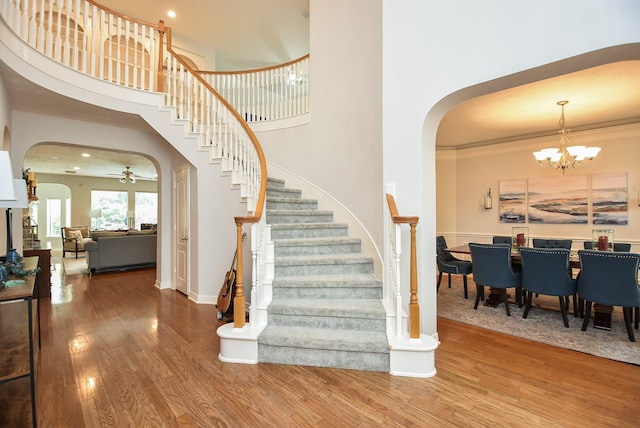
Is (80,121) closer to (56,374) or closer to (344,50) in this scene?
(56,374)

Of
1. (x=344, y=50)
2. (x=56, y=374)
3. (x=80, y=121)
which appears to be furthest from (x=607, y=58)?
(x=80, y=121)

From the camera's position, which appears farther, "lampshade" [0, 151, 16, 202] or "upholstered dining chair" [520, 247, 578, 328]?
"upholstered dining chair" [520, 247, 578, 328]

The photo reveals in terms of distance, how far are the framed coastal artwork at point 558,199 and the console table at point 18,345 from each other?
7311 mm

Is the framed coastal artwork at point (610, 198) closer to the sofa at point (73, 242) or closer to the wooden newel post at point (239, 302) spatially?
the wooden newel post at point (239, 302)

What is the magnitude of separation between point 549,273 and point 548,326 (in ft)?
1.99

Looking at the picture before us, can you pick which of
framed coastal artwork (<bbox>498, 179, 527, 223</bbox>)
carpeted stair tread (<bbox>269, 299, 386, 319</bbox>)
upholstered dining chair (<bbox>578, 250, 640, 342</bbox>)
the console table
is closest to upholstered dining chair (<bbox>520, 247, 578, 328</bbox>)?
upholstered dining chair (<bbox>578, 250, 640, 342</bbox>)

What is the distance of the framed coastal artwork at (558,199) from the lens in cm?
548

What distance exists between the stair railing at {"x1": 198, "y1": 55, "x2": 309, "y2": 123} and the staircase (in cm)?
179

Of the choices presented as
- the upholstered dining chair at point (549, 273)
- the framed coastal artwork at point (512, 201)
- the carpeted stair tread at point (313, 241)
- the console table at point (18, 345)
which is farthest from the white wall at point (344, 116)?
the framed coastal artwork at point (512, 201)

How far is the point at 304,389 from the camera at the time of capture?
2201 mm

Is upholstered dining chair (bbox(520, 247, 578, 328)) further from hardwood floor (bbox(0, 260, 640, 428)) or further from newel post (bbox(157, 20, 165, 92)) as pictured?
newel post (bbox(157, 20, 165, 92))

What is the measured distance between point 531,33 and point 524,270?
2.55 metres

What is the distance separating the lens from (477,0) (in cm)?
254

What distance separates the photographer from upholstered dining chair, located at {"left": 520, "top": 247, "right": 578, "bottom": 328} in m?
3.33
